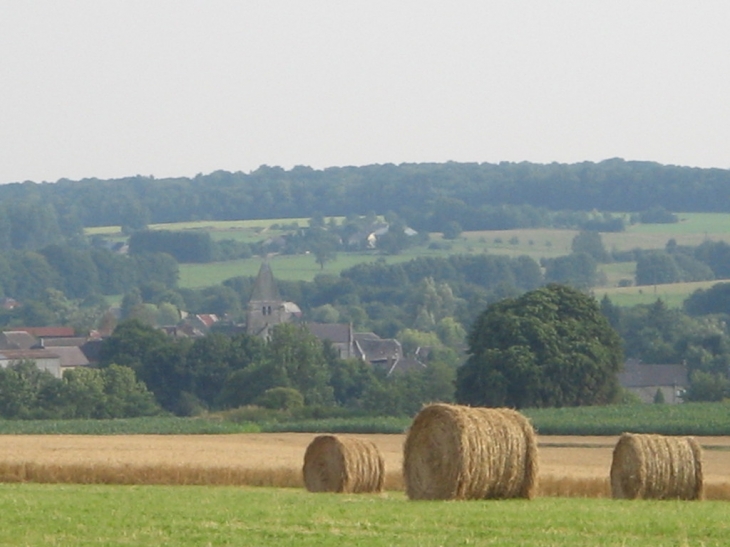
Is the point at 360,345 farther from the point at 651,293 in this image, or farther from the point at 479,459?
the point at 479,459

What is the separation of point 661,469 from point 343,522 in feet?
23.7

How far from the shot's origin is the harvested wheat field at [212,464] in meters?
27.8

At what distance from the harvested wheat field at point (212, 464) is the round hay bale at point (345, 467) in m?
1.43

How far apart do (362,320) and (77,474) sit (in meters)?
147

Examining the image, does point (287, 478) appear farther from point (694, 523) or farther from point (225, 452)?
point (694, 523)

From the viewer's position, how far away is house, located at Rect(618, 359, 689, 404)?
103562mm

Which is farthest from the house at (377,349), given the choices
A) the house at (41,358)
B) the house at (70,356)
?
the house at (41,358)

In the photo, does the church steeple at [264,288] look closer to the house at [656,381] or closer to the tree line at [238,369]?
the tree line at [238,369]

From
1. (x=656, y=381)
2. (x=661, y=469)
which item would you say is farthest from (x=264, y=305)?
(x=661, y=469)

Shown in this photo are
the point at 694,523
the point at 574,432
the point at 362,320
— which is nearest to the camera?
the point at 694,523

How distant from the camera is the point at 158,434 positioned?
52375 millimetres

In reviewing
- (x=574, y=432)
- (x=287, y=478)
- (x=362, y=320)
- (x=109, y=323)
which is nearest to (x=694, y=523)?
(x=287, y=478)

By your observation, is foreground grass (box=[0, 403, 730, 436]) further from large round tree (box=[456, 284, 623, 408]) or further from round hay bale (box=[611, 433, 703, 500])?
round hay bale (box=[611, 433, 703, 500])

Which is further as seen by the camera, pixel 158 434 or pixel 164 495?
pixel 158 434
